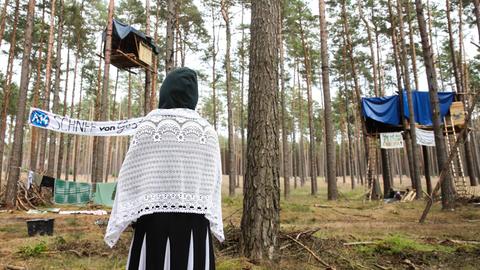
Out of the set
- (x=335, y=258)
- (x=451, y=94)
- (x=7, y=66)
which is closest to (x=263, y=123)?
(x=335, y=258)

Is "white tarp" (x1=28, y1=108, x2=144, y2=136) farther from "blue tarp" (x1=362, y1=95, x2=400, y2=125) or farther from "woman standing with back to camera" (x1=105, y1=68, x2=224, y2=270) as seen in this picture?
"blue tarp" (x1=362, y1=95, x2=400, y2=125)

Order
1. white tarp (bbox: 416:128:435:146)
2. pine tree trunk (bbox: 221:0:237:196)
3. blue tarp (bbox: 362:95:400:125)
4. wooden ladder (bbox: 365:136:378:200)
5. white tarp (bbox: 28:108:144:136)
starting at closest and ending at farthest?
white tarp (bbox: 28:108:144:136)
blue tarp (bbox: 362:95:400:125)
white tarp (bbox: 416:128:435:146)
wooden ladder (bbox: 365:136:378:200)
pine tree trunk (bbox: 221:0:237:196)

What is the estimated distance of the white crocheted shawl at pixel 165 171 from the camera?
76.7 inches

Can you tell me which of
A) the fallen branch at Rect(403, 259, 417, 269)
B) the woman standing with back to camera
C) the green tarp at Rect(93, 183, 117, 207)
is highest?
the woman standing with back to camera

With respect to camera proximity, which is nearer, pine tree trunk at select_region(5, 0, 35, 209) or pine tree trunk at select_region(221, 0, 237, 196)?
pine tree trunk at select_region(5, 0, 35, 209)

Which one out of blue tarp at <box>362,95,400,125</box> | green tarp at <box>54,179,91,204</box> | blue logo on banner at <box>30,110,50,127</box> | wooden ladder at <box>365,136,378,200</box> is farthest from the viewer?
wooden ladder at <box>365,136,378,200</box>

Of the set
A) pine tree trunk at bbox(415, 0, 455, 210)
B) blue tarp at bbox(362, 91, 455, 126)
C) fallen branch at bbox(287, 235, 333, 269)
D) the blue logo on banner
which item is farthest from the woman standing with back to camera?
blue tarp at bbox(362, 91, 455, 126)

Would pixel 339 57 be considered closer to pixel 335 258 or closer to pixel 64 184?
pixel 64 184

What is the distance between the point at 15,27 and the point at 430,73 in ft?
63.8

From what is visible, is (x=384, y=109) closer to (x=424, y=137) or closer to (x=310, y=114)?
(x=424, y=137)

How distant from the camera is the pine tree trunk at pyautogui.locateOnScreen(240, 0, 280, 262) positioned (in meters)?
3.83

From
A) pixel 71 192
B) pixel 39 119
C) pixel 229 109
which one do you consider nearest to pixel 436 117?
pixel 229 109

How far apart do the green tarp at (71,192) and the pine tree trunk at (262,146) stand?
37.3ft

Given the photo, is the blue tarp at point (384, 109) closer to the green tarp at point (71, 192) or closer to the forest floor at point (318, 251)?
the forest floor at point (318, 251)
